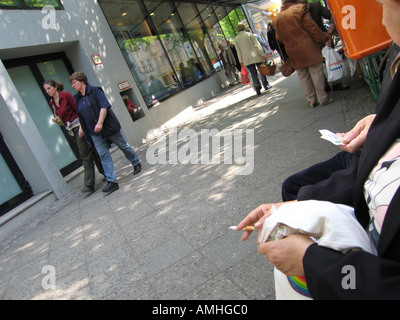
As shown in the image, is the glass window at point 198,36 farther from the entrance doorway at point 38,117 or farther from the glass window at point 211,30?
the entrance doorway at point 38,117

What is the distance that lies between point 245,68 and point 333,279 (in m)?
8.42

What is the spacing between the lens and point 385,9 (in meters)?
1.18

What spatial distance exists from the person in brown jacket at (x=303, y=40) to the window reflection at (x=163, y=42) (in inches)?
216

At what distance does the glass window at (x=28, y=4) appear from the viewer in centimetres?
638

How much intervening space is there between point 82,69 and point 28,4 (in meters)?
1.82

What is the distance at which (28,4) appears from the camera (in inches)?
270

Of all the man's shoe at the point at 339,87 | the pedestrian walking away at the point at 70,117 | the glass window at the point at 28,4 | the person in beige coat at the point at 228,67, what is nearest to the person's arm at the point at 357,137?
the pedestrian walking away at the point at 70,117

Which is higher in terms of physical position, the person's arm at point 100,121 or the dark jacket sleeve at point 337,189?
the person's arm at point 100,121

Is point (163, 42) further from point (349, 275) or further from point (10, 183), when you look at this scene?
point (349, 275)

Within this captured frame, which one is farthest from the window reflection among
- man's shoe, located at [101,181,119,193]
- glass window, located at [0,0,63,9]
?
man's shoe, located at [101,181,119,193]

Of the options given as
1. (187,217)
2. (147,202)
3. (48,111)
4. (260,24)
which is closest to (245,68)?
(48,111)

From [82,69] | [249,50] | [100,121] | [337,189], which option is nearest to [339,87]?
[249,50]

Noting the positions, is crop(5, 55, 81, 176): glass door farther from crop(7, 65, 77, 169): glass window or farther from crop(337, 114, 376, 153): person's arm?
crop(337, 114, 376, 153): person's arm
